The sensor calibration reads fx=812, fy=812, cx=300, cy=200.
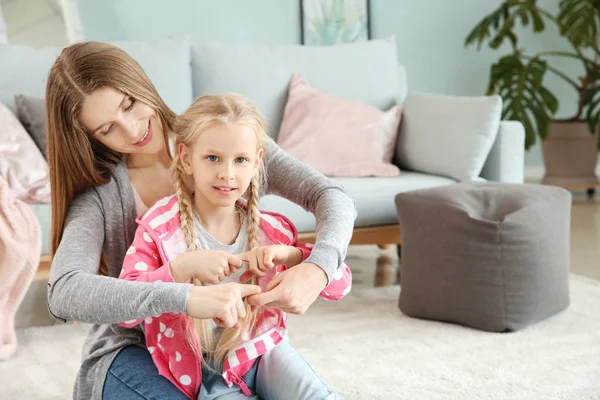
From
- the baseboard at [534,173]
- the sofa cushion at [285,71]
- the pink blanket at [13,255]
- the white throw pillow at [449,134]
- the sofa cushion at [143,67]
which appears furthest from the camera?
the baseboard at [534,173]

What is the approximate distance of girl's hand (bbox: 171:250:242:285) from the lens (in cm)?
119

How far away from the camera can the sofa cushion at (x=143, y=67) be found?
281 centimetres

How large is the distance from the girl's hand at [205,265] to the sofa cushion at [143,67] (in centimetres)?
176

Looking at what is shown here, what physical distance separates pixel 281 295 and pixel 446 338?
1248 mm

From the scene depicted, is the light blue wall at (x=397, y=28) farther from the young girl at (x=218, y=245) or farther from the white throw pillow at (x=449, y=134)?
the young girl at (x=218, y=245)

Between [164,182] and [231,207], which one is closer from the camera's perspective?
[231,207]

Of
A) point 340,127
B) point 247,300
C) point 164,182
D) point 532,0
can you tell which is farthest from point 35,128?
point 532,0

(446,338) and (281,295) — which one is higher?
(281,295)

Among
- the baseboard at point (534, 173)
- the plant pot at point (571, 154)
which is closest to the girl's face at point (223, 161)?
the plant pot at point (571, 154)

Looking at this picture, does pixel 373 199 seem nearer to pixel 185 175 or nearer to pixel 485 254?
pixel 485 254

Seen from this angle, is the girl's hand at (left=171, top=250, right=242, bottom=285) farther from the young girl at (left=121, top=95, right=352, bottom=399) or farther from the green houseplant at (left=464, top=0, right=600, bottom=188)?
the green houseplant at (left=464, top=0, right=600, bottom=188)

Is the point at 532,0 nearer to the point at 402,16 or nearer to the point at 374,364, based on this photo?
the point at 402,16

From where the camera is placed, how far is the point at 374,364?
7.00ft

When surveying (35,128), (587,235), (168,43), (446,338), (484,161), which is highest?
(168,43)
